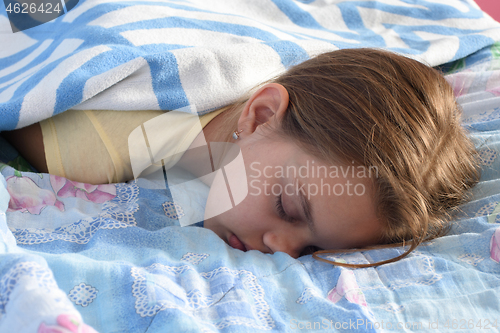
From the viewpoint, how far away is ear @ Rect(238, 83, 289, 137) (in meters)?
0.73

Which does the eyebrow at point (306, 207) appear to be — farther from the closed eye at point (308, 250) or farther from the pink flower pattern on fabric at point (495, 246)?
the pink flower pattern on fabric at point (495, 246)

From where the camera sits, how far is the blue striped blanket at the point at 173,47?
0.76 meters

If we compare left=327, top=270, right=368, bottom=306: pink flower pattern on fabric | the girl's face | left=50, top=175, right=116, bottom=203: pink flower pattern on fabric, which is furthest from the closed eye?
left=50, top=175, right=116, bottom=203: pink flower pattern on fabric

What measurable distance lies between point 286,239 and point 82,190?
0.39 metres

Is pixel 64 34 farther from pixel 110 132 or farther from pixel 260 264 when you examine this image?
pixel 260 264

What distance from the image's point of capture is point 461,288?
528 mm

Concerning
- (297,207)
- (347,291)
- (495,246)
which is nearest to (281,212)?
(297,207)

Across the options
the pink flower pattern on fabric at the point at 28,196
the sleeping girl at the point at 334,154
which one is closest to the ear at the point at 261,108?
the sleeping girl at the point at 334,154

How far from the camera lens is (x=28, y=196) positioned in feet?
2.19

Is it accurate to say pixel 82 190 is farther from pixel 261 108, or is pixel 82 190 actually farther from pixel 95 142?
pixel 261 108

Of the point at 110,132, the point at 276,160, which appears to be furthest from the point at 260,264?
the point at 110,132

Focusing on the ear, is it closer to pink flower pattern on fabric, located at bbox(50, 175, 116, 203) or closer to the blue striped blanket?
the blue striped blanket

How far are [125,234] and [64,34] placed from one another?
24.3 inches

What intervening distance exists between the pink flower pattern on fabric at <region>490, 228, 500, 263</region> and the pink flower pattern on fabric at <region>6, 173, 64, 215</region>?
2.27ft
